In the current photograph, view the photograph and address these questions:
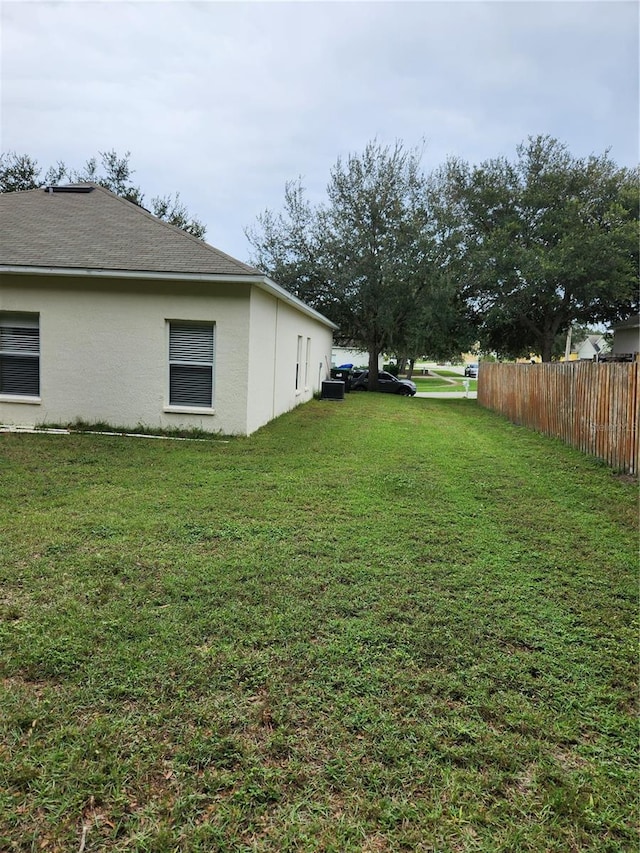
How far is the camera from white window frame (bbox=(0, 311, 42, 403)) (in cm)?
974

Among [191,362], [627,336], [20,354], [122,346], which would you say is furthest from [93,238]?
[627,336]

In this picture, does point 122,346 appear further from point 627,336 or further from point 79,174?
point 627,336

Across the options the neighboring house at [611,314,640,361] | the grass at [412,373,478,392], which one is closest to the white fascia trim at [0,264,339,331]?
the neighboring house at [611,314,640,361]

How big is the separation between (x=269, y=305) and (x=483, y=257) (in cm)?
1456

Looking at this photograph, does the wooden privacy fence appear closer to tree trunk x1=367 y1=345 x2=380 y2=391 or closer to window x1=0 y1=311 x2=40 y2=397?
window x1=0 y1=311 x2=40 y2=397

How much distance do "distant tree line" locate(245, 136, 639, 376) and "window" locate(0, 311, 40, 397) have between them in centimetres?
Answer: 1513

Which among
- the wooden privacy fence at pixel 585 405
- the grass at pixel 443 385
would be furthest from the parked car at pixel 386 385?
the wooden privacy fence at pixel 585 405

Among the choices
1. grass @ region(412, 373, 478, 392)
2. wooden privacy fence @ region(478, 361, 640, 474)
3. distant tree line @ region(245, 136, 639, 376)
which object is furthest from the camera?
grass @ region(412, 373, 478, 392)

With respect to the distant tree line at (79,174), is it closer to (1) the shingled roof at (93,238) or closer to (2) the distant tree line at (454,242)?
(2) the distant tree line at (454,242)

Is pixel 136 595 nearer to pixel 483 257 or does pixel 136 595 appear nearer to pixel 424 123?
pixel 483 257

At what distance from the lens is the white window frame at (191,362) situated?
369 inches

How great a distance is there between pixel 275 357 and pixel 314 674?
9658 millimetres

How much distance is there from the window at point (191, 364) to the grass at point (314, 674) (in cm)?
417

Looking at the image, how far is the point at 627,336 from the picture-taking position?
23.6m
